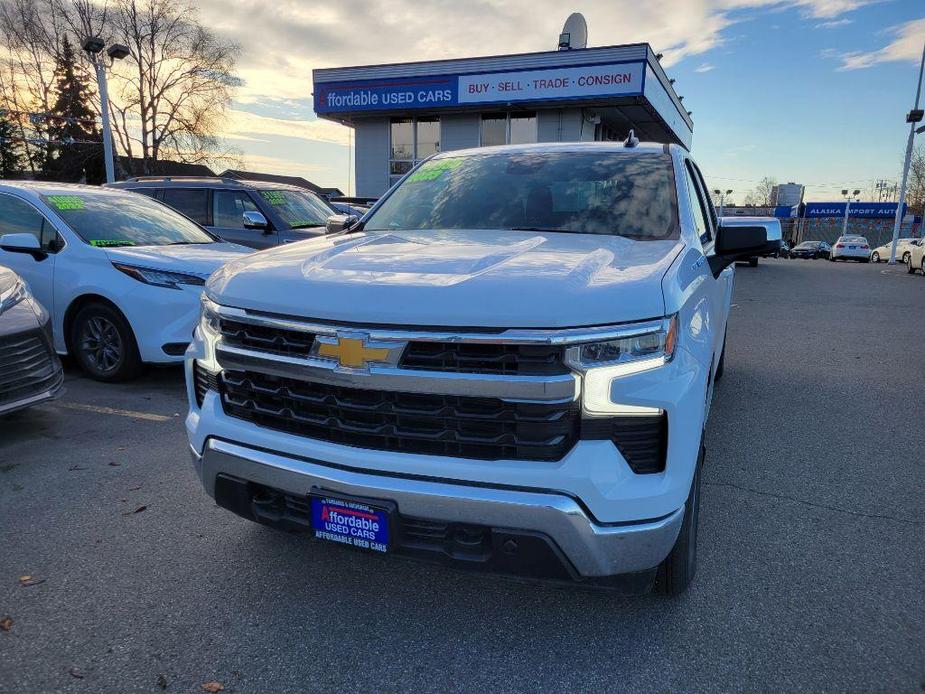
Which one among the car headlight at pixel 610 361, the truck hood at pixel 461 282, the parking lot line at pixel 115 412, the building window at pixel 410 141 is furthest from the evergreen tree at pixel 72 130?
the car headlight at pixel 610 361

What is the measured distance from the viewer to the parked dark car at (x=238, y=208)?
880 cm

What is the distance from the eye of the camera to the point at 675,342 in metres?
2.03

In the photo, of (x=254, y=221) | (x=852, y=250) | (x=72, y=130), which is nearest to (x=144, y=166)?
(x=72, y=130)

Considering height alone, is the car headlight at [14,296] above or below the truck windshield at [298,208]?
below

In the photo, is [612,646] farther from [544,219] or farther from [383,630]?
[544,219]

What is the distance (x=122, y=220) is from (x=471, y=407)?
5.56 meters

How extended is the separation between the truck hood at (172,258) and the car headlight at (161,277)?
0.03 metres

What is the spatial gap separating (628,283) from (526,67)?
2387cm

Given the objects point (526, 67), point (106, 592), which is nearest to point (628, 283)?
point (106, 592)

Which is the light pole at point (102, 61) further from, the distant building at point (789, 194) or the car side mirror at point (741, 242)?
the distant building at point (789, 194)

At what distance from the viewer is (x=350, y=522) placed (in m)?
2.11

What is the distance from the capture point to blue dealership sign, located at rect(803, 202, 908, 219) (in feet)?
220

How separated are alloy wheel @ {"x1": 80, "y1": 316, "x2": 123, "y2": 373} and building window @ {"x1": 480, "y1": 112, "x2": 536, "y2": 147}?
2163cm

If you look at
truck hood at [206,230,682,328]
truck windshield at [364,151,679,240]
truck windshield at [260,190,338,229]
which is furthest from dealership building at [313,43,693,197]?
truck hood at [206,230,682,328]
